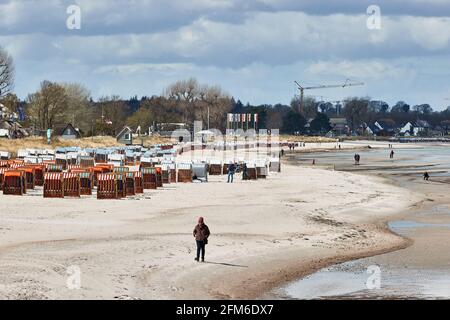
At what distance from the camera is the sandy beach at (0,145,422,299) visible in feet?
80.0

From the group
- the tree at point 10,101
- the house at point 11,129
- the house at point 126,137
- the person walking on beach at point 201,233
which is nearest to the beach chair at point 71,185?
the person walking on beach at point 201,233

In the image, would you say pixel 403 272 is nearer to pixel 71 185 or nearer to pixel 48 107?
pixel 71 185

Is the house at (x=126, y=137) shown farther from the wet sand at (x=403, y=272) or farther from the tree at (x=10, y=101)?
the wet sand at (x=403, y=272)

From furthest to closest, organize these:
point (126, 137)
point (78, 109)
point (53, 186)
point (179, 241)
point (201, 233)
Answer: point (78, 109) → point (126, 137) → point (53, 186) → point (179, 241) → point (201, 233)

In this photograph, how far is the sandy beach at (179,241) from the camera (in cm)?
2439

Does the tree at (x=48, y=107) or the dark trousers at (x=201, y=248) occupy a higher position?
the tree at (x=48, y=107)

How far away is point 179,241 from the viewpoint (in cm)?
3172

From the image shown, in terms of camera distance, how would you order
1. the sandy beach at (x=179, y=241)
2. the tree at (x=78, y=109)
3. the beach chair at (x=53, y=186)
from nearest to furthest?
1. the sandy beach at (x=179, y=241)
2. the beach chair at (x=53, y=186)
3. the tree at (x=78, y=109)

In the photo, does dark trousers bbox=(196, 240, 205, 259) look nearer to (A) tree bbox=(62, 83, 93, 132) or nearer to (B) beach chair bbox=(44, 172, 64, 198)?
(B) beach chair bbox=(44, 172, 64, 198)

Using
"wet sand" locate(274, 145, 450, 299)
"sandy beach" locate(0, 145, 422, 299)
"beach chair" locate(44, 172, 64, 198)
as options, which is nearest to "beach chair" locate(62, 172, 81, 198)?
"beach chair" locate(44, 172, 64, 198)

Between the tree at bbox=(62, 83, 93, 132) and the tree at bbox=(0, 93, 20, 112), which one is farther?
the tree at bbox=(62, 83, 93, 132)

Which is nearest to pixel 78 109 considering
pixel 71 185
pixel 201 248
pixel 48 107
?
pixel 48 107

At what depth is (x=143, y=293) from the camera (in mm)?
23234
